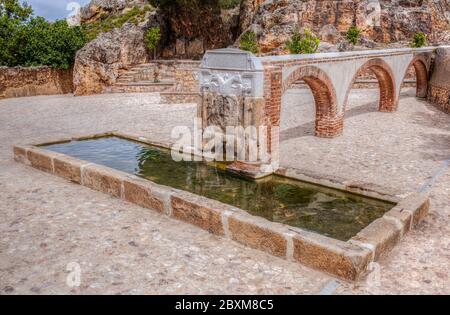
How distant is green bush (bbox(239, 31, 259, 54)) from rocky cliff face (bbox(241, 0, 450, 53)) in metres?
0.51

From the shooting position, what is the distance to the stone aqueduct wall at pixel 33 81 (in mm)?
22609

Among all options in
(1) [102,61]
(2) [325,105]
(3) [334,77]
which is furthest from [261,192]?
(1) [102,61]

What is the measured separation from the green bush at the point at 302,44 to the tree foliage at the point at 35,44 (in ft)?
45.1

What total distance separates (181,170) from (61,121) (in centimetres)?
852

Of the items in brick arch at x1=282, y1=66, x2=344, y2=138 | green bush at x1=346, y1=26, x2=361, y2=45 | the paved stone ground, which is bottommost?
the paved stone ground

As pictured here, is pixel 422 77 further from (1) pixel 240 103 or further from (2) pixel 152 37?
(2) pixel 152 37

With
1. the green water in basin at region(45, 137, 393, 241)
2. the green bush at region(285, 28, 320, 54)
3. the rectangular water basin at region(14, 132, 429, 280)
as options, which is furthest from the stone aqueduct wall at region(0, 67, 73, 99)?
the rectangular water basin at region(14, 132, 429, 280)

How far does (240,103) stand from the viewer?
815cm

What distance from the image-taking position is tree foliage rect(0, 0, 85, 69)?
24766 millimetres

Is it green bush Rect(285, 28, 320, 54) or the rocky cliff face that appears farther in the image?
the rocky cliff face

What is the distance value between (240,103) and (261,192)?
6.87 feet

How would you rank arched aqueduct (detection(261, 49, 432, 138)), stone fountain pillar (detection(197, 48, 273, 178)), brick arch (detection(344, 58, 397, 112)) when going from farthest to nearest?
1. brick arch (detection(344, 58, 397, 112))
2. arched aqueduct (detection(261, 49, 432, 138))
3. stone fountain pillar (detection(197, 48, 273, 178))

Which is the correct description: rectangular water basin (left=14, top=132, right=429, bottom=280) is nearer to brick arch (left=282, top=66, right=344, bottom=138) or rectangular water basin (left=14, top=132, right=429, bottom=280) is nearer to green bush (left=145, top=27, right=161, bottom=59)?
brick arch (left=282, top=66, right=344, bottom=138)
